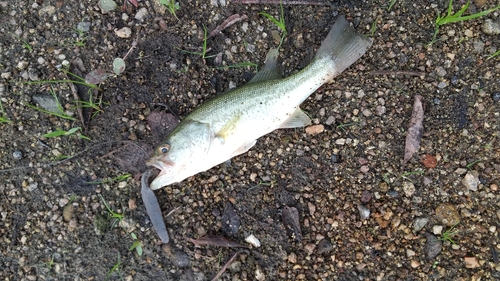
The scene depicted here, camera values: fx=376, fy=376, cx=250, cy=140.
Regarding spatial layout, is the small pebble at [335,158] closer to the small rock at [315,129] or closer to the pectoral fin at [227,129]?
the small rock at [315,129]

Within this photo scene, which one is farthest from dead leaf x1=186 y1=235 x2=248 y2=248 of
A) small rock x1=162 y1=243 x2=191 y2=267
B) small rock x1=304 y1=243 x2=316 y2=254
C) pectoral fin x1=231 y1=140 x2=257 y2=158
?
pectoral fin x1=231 y1=140 x2=257 y2=158

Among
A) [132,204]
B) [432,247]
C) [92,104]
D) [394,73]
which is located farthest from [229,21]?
[432,247]

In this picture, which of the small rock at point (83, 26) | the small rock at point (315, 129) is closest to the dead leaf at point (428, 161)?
the small rock at point (315, 129)

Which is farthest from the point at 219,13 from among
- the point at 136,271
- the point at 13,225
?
the point at 13,225

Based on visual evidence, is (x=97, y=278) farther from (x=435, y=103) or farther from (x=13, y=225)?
(x=435, y=103)

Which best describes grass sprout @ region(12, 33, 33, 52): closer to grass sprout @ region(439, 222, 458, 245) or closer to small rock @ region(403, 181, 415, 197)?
small rock @ region(403, 181, 415, 197)
